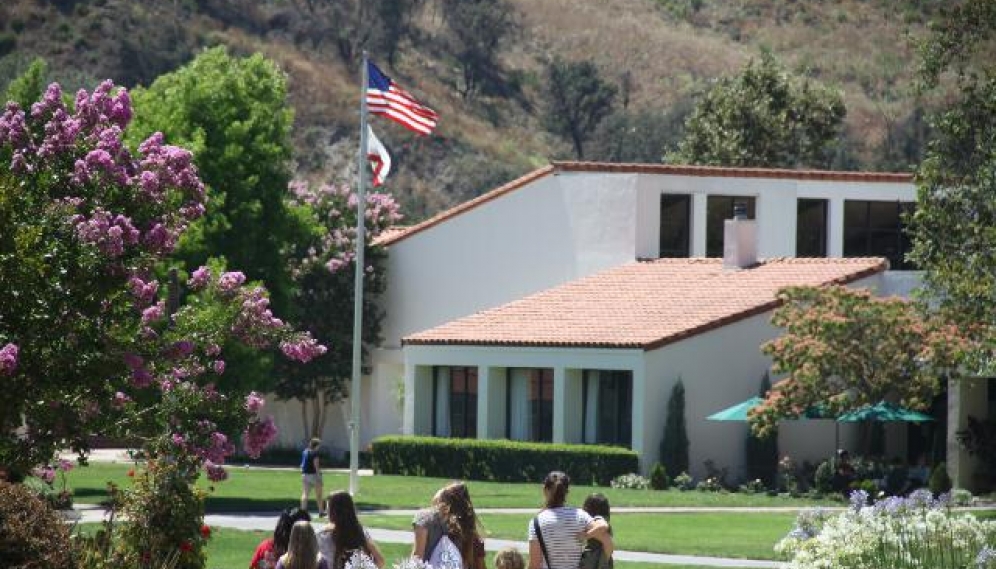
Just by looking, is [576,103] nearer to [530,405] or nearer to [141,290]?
[530,405]

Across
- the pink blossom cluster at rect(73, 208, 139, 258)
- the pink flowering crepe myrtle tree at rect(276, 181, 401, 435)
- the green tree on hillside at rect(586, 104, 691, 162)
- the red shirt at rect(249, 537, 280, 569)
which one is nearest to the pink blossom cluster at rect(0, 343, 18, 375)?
the pink blossom cluster at rect(73, 208, 139, 258)

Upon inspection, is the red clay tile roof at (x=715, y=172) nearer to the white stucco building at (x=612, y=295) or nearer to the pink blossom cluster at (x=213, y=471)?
the white stucco building at (x=612, y=295)

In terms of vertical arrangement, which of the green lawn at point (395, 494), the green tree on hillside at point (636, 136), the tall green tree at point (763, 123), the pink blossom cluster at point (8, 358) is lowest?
A: the green lawn at point (395, 494)

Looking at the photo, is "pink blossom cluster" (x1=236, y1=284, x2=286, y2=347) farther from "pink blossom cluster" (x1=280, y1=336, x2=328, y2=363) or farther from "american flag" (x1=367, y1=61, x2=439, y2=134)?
"american flag" (x1=367, y1=61, x2=439, y2=134)

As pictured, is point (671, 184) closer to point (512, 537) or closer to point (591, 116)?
point (512, 537)

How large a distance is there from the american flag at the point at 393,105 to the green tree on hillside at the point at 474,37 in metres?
76.0

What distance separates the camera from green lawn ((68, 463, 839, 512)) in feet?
133

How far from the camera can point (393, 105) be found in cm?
4231

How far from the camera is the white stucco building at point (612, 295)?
159 ft

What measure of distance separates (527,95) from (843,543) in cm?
10412

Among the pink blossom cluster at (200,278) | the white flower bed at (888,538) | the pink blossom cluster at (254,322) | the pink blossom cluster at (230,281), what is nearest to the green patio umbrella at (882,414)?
the pink blossom cluster at (254,322)

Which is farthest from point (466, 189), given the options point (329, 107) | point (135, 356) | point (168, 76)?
point (135, 356)

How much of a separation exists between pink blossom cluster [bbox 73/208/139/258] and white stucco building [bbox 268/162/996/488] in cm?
2546

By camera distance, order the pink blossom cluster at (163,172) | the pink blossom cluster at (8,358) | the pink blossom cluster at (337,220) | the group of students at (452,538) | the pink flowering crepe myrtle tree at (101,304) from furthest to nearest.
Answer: the pink blossom cluster at (337,220)
the pink blossom cluster at (163,172)
the pink flowering crepe myrtle tree at (101,304)
the pink blossom cluster at (8,358)
the group of students at (452,538)
